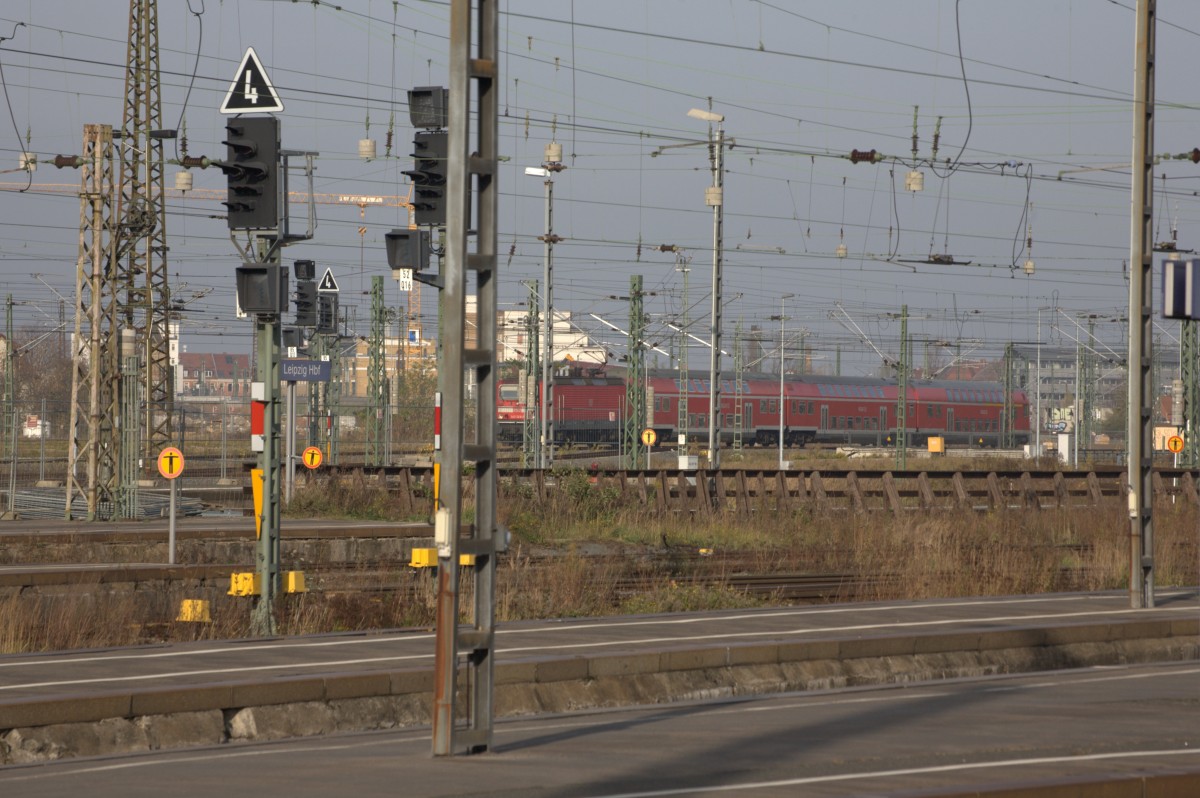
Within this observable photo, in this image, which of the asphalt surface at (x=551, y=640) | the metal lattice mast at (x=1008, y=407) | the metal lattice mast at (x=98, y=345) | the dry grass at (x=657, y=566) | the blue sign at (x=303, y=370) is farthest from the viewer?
the metal lattice mast at (x=1008, y=407)

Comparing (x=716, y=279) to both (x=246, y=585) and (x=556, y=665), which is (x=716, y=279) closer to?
(x=246, y=585)

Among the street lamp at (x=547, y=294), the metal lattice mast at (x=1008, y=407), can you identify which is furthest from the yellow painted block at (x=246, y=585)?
the metal lattice mast at (x=1008, y=407)

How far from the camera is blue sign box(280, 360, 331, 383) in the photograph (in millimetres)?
19078

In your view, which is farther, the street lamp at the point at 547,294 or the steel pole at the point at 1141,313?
the street lamp at the point at 547,294

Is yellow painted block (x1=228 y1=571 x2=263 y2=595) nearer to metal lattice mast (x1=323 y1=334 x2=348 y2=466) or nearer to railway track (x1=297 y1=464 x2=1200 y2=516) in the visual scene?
railway track (x1=297 y1=464 x2=1200 y2=516)

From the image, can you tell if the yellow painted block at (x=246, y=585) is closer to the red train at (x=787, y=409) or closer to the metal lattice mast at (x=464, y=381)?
the metal lattice mast at (x=464, y=381)

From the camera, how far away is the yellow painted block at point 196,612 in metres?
15.0

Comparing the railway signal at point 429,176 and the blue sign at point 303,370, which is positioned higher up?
the railway signal at point 429,176

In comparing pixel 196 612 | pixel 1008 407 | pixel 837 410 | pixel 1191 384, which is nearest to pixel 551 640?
pixel 196 612

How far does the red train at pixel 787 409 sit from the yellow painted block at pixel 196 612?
5142 centimetres

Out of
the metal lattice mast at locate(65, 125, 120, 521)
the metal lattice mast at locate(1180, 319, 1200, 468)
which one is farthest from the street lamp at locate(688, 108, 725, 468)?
the metal lattice mast at locate(1180, 319, 1200, 468)

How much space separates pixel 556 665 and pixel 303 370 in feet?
30.3

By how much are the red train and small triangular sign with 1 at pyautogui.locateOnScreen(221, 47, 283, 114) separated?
5246cm

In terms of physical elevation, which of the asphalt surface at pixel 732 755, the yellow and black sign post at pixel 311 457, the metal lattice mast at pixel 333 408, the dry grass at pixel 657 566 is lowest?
the dry grass at pixel 657 566
